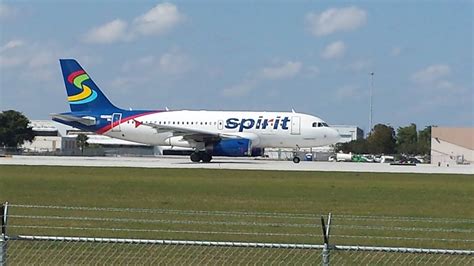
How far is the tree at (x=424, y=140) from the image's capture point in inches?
5591

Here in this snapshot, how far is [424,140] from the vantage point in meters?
161

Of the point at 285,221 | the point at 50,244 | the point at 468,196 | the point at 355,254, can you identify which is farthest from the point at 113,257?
the point at 468,196

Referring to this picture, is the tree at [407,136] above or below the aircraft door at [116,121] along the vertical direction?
above

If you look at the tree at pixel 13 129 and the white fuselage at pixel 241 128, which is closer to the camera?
the white fuselage at pixel 241 128

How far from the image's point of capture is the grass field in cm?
1802

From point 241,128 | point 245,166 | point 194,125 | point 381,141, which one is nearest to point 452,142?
point 381,141

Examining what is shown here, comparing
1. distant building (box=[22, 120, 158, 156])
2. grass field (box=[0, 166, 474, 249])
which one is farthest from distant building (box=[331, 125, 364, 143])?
grass field (box=[0, 166, 474, 249])

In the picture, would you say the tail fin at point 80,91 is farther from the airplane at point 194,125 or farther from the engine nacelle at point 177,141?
the engine nacelle at point 177,141

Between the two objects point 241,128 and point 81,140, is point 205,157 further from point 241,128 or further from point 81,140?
point 81,140

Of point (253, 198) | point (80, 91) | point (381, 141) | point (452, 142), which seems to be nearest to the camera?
point (253, 198)

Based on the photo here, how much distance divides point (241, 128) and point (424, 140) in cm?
10312

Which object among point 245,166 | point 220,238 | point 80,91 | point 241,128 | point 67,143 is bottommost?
point 220,238

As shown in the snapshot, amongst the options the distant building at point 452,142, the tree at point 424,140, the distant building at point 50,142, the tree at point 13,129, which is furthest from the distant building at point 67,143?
the tree at point 424,140

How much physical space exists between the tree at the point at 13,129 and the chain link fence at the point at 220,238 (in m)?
85.0
